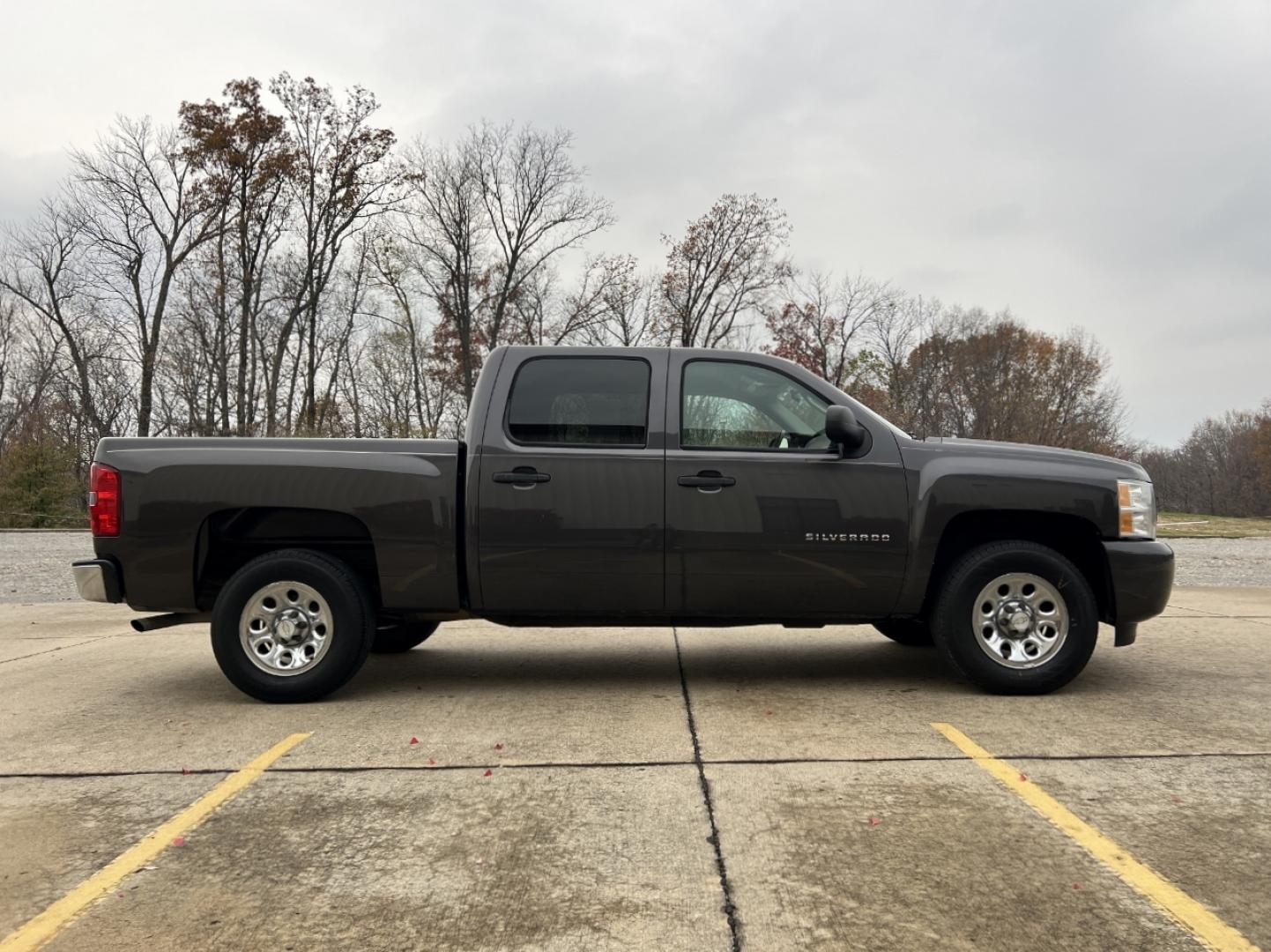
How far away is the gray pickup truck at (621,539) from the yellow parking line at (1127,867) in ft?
4.40

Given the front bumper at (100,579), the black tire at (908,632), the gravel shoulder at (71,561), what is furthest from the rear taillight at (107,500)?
the gravel shoulder at (71,561)

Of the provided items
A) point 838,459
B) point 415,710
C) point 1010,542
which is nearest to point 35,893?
point 415,710

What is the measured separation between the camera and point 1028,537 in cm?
521

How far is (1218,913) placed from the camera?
94.8 inches

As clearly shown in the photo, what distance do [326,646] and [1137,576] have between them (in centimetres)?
450

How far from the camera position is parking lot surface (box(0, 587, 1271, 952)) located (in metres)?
2.42

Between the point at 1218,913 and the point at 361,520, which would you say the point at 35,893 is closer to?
the point at 361,520

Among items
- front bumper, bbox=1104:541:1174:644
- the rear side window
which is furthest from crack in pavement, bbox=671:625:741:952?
front bumper, bbox=1104:541:1174:644

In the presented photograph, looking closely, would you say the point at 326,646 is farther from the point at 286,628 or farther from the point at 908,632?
the point at 908,632

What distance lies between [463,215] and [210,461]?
102 feet

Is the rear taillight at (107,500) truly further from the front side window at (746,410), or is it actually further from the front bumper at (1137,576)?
the front bumper at (1137,576)

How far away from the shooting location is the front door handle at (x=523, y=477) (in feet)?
16.1

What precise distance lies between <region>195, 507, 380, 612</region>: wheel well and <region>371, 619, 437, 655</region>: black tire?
962 mm

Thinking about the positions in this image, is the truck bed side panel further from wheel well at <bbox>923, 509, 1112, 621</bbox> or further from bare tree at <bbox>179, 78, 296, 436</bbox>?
bare tree at <bbox>179, 78, 296, 436</bbox>
